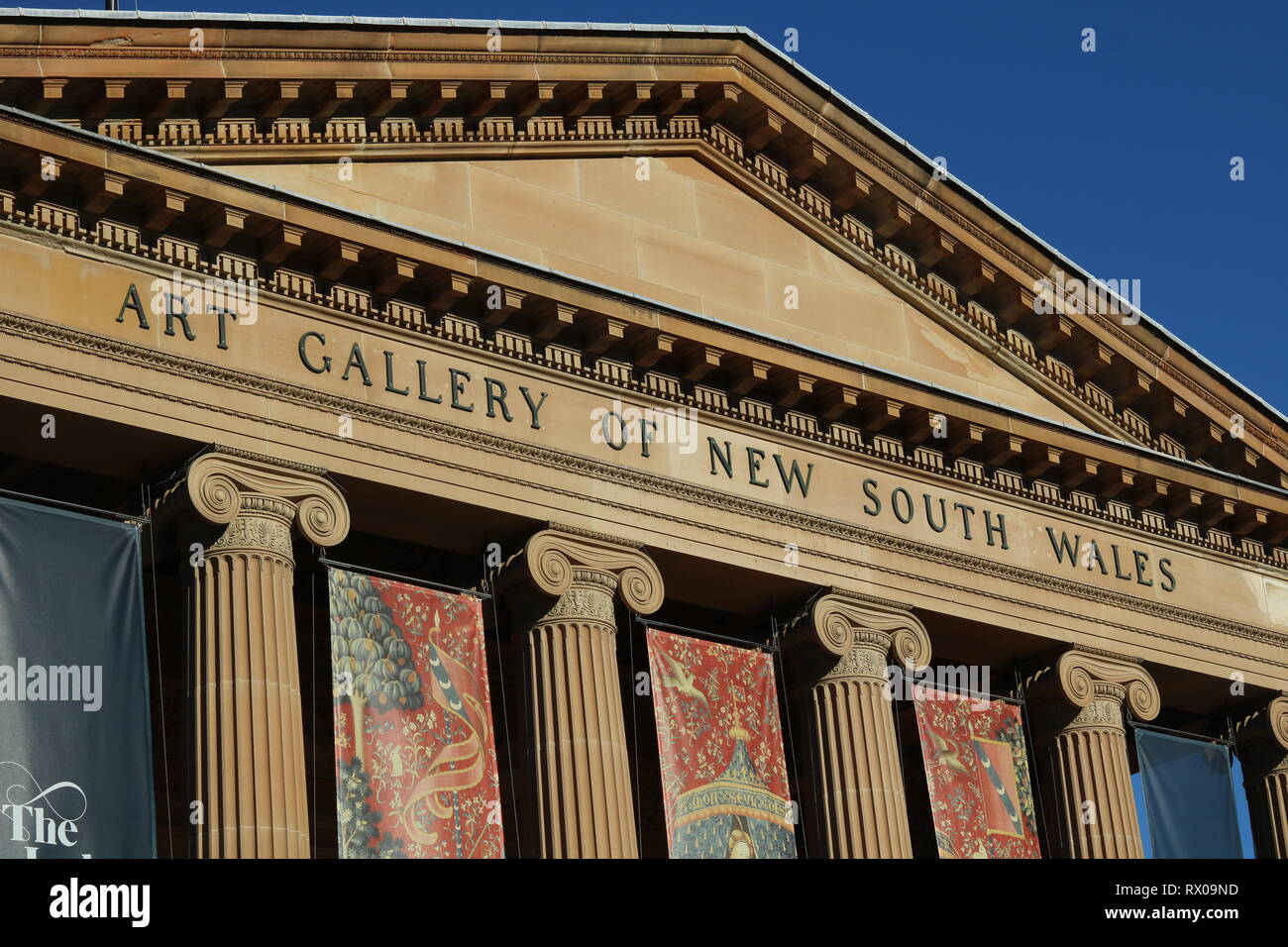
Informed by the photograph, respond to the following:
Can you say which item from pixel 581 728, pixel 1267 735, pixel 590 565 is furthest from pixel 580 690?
pixel 1267 735

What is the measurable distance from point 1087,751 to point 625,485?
7.59m

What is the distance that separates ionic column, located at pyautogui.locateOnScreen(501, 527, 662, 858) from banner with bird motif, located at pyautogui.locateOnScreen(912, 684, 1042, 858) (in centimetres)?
437

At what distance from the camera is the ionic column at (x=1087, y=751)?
2783cm

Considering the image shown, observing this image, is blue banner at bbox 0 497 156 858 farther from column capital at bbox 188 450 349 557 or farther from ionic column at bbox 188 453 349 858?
column capital at bbox 188 450 349 557

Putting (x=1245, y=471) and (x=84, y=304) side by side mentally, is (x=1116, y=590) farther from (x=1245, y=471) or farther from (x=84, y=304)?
A: (x=84, y=304)

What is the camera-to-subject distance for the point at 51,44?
21.5 meters

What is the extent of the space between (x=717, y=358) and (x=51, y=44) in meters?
8.24

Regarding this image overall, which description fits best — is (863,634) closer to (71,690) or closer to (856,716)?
(856,716)

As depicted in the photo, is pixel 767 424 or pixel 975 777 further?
pixel 975 777

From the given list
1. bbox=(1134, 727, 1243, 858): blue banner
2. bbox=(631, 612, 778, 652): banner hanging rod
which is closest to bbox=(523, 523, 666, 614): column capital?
bbox=(631, 612, 778, 652): banner hanging rod

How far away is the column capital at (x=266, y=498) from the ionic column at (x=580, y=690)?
2.47m

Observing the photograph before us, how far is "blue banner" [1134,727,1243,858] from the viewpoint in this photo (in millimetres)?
28281

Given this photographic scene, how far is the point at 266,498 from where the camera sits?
21.8 m

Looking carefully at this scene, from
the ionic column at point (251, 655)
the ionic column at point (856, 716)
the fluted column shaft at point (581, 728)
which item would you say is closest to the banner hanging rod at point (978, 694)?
the ionic column at point (856, 716)
